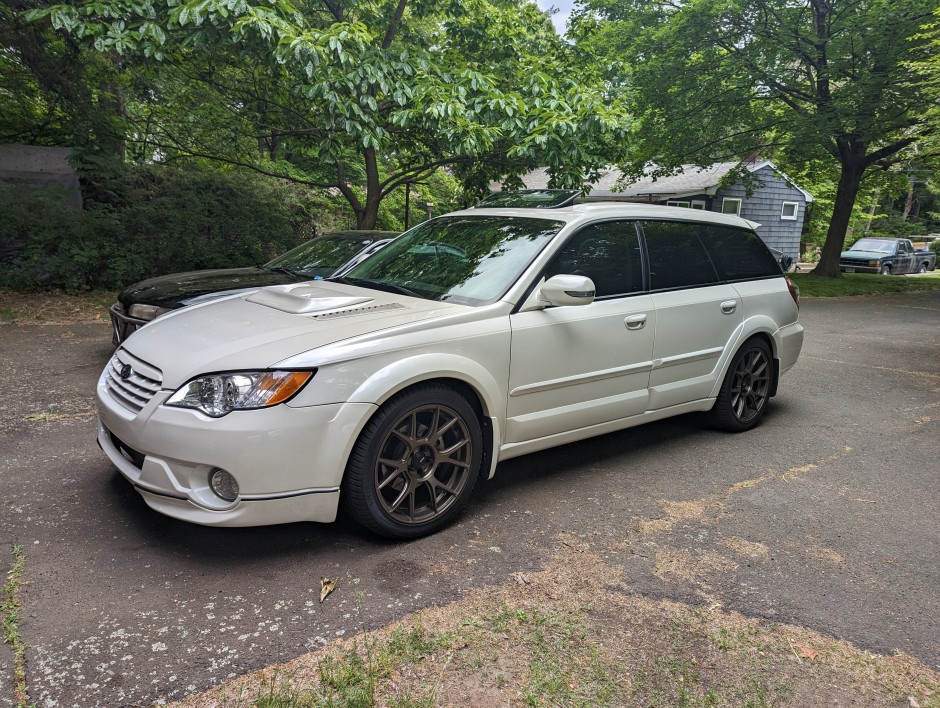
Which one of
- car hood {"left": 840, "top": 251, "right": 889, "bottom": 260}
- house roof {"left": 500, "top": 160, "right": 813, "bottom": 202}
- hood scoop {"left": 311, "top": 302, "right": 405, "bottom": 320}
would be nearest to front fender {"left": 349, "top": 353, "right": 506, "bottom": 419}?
hood scoop {"left": 311, "top": 302, "right": 405, "bottom": 320}

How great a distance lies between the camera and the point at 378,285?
3.97 metres

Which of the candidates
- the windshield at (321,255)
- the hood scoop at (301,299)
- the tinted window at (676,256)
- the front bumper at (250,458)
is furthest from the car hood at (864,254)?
the front bumper at (250,458)

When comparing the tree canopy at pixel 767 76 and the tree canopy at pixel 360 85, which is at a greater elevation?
the tree canopy at pixel 767 76

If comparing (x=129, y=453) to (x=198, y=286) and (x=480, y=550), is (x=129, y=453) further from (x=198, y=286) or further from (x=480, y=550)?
(x=198, y=286)

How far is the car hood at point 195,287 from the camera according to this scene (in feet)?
18.8

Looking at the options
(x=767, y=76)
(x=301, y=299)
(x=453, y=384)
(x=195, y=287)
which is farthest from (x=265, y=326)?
(x=767, y=76)

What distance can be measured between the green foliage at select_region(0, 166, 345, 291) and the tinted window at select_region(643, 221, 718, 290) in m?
9.25

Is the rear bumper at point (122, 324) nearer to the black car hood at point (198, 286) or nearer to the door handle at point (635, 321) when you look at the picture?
the black car hood at point (198, 286)

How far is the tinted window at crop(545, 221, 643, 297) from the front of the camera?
153 inches

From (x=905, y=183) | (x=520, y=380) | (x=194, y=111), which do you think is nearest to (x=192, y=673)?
(x=520, y=380)

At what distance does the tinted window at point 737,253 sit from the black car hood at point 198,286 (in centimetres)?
363

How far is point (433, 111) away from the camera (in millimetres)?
9117

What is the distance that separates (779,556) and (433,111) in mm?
7607

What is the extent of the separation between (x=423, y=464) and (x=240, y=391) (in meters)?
0.93
